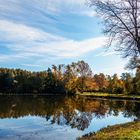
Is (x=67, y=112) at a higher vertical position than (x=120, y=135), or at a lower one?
lower

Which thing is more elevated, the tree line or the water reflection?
the tree line

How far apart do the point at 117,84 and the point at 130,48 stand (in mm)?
106251

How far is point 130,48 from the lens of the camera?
68.3ft

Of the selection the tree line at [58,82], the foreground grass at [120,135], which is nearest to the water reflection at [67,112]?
the foreground grass at [120,135]

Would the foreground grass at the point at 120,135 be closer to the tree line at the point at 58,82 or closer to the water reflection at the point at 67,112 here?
the water reflection at the point at 67,112

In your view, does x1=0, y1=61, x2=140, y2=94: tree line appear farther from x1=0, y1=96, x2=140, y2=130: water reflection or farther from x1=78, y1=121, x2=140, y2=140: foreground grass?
x1=78, y1=121, x2=140, y2=140: foreground grass

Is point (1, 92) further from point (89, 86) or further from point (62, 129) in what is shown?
point (62, 129)

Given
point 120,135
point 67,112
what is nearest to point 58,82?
point 67,112

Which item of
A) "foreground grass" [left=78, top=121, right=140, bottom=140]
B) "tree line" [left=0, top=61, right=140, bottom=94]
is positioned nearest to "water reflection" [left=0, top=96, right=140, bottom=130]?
"foreground grass" [left=78, top=121, right=140, bottom=140]

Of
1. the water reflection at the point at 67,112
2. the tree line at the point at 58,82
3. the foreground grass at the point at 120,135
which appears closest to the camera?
the foreground grass at the point at 120,135

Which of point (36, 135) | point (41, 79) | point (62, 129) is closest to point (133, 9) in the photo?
point (36, 135)

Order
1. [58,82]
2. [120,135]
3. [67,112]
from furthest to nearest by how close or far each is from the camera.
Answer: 1. [58,82]
2. [67,112]
3. [120,135]

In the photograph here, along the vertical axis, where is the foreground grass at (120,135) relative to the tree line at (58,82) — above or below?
below

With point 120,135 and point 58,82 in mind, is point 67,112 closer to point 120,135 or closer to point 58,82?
point 120,135
